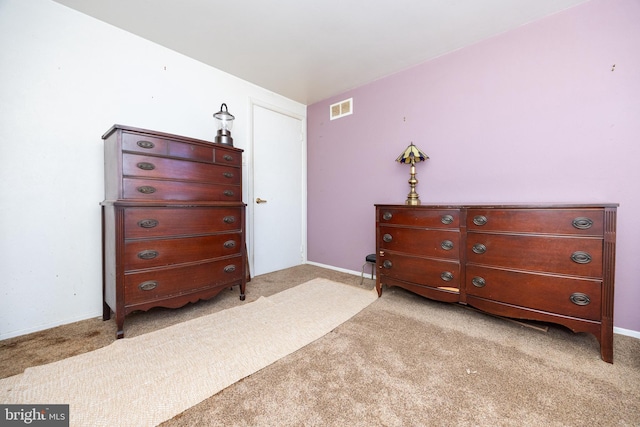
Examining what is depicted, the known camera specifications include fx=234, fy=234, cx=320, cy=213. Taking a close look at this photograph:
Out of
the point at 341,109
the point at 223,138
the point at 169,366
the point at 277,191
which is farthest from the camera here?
the point at 277,191

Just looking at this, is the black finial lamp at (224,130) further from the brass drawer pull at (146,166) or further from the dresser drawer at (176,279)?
the dresser drawer at (176,279)

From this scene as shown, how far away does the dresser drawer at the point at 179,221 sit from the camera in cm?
167

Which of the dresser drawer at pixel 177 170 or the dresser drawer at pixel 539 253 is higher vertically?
the dresser drawer at pixel 177 170

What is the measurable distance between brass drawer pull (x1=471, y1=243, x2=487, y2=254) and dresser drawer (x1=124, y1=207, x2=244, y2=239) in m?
2.00

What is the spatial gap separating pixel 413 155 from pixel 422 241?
0.93 metres

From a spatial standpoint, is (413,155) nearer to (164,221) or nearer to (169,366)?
(164,221)

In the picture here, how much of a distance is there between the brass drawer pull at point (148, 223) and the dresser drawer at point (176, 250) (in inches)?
4.4

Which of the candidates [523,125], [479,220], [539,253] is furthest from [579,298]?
[523,125]

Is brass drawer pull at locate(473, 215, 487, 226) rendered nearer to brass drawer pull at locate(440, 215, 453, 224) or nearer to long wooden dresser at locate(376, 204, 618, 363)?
long wooden dresser at locate(376, 204, 618, 363)

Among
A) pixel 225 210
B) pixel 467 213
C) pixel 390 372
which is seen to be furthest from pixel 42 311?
pixel 467 213

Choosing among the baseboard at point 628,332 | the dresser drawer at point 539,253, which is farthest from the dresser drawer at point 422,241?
the baseboard at point 628,332

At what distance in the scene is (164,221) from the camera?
1788 mm

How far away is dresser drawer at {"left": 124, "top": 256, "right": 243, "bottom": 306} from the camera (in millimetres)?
1669

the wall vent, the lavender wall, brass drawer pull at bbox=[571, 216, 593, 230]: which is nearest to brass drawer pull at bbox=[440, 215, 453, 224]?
the lavender wall
